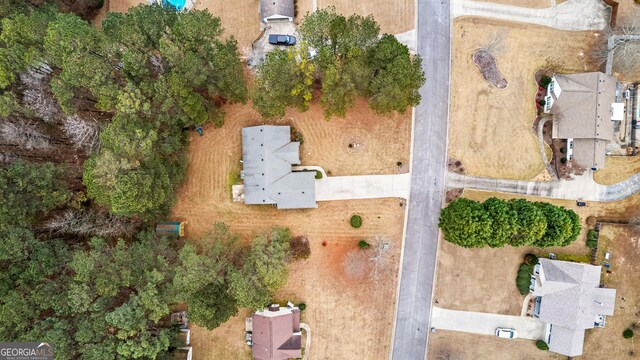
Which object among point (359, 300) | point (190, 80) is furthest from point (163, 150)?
point (359, 300)

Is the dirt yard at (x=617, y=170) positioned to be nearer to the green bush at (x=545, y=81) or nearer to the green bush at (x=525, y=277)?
the green bush at (x=545, y=81)

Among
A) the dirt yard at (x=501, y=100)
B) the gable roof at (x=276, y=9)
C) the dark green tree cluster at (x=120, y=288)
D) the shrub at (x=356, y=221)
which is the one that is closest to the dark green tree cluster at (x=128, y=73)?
the dark green tree cluster at (x=120, y=288)

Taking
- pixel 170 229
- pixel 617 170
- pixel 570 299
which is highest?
pixel 617 170

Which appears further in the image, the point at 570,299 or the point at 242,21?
the point at 242,21

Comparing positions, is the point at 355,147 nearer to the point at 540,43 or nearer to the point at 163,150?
the point at 163,150

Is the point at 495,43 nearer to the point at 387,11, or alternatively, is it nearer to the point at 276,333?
the point at 387,11

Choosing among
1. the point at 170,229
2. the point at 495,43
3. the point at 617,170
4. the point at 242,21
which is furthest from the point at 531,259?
the point at 242,21
